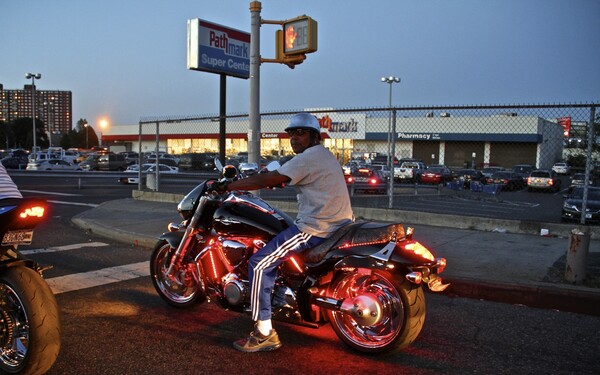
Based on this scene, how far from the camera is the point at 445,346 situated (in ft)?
14.4

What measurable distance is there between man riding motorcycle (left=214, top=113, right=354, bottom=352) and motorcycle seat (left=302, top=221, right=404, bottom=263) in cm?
8

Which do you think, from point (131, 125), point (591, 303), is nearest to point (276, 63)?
point (591, 303)

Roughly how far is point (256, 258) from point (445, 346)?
70.2 inches

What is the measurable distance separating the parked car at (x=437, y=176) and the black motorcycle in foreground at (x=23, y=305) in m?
27.7

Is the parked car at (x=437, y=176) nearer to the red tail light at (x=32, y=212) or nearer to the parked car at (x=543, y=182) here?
the parked car at (x=543, y=182)

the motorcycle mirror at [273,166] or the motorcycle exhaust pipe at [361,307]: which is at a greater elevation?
the motorcycle mirror at [273,166]

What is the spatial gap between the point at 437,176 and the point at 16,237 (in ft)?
93.4

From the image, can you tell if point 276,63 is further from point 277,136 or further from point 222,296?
point 222,296

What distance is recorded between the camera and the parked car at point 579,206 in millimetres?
12023

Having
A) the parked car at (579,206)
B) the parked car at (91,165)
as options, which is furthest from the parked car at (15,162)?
the parked car at (579,206)

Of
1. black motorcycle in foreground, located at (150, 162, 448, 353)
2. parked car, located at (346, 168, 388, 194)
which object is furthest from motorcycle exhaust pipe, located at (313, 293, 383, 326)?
parked car, located at (346, 168, 388, 194)

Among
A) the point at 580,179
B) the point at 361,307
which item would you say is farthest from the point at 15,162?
the point at 361,307

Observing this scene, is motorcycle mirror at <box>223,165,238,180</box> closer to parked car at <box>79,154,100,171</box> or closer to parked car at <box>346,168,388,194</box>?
parked car at <box>346,168,388,194</box>

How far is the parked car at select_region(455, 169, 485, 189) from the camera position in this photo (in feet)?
89.5
